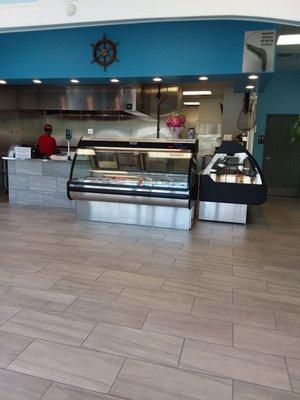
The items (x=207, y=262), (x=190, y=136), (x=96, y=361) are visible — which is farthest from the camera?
(x=190, y=136)

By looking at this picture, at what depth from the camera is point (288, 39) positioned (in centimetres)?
582

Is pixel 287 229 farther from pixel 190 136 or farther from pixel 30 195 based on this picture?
pixel 30 195

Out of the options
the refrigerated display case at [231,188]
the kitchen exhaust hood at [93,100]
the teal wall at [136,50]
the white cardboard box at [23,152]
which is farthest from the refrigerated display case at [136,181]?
the kitchen exhaust hood at [93,100]

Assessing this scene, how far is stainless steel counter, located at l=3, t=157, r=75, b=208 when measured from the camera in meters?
5.95

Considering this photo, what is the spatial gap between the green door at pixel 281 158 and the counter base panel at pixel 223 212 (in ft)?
13.2

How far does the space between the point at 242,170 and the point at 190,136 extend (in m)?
1.54

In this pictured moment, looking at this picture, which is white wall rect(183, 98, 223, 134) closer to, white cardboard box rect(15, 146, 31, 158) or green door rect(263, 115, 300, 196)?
green door rect(263, 115, 300, 196)

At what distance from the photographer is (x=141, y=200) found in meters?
4.77

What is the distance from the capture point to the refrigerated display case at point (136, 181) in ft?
15.3

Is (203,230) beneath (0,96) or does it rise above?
beneath

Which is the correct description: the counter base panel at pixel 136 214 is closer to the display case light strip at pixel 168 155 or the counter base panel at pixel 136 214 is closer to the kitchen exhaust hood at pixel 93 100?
the display case light strip at pixel 168 155

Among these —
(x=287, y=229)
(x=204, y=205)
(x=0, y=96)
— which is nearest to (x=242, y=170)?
(x=204, y=205)

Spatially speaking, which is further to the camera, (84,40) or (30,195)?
(30,195)

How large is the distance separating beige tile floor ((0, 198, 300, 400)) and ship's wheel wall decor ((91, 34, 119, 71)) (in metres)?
2.73
